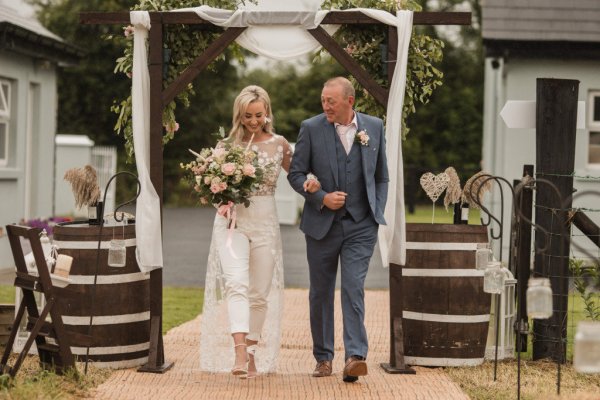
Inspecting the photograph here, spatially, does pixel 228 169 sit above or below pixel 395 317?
above

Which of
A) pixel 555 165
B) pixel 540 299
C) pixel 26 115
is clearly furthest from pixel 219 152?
pixel 26 115

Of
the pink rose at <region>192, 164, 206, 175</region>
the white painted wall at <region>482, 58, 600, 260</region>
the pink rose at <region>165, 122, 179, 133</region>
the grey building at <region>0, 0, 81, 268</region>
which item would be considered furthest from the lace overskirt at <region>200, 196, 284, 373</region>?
the white painted wall at <region>482, 58, 600, 260</region>

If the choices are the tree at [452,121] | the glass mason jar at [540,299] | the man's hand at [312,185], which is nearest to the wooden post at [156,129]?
the man's hand at [312,185]

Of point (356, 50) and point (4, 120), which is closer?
point (356, 50)

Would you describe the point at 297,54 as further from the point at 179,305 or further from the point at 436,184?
the point at 179,305

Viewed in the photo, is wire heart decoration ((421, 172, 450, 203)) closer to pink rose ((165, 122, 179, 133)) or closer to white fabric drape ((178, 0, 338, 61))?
white fabric drape ((178, 0, 338, 61))

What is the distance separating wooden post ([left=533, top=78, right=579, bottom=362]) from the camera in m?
9.09

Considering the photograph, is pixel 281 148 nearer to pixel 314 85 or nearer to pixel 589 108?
pixel 589 108

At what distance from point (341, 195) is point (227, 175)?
0.81 metres

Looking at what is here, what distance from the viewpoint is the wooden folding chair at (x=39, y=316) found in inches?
290

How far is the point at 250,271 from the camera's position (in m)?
8.31

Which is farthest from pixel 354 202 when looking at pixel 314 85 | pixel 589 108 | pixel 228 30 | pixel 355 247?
pixel 314 85

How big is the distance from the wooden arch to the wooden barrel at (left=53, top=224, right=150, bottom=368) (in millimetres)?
191

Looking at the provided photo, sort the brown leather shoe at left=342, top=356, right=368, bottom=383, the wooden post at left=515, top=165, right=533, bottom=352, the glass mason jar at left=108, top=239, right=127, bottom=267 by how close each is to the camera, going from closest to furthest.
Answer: the brown leather shoe at left=342, top=356, right=368, bottom=383 → the glass mason jar at left=108, top=239, right=127, bottom=267 → the wooden post at left=515, top=165, right=533, bottom=352
